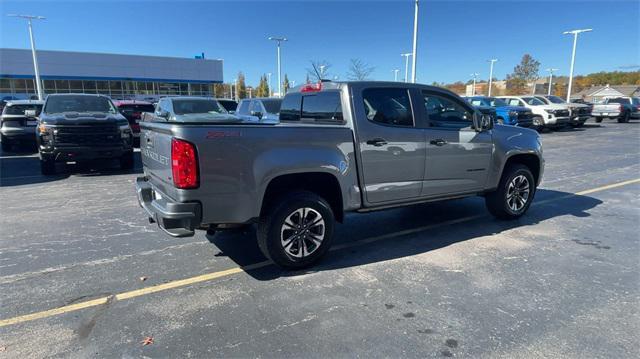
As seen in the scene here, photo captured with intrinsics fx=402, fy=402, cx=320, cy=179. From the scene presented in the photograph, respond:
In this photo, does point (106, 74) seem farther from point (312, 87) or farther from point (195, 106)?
point (312, 87)

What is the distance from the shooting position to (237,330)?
3061 mm

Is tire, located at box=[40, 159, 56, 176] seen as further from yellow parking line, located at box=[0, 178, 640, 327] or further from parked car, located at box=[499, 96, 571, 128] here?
parked car, located at box=[499, 96, 571, 128]

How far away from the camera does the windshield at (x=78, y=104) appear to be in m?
9.86

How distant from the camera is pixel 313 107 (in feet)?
16.5

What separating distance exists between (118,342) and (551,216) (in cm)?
601

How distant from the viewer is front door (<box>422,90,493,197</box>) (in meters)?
4.95

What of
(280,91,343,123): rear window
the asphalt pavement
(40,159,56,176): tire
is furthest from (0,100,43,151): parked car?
(280,91,343,123): rear window

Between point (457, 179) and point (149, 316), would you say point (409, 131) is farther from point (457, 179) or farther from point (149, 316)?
point (149, 316)

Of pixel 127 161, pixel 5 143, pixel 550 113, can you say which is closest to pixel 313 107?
pixel 127 161

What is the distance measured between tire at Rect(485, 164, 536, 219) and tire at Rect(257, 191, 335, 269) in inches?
112

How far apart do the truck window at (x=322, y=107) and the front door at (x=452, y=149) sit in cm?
116

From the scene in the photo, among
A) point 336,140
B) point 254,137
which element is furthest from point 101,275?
point 336,140

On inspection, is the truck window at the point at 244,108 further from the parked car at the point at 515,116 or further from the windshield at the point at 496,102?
the windshield at the point at 496,102

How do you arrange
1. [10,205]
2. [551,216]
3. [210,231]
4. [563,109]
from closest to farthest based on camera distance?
[210,231]
[551,216]
[10,205]
[563,109]
